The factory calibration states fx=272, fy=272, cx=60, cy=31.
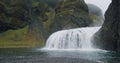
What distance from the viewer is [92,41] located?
5059 inches

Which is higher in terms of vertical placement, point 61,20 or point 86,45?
point 61,20

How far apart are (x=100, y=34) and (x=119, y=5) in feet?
60.5

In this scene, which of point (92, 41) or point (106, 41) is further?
point (92, 41)

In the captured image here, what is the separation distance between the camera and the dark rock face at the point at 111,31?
112m

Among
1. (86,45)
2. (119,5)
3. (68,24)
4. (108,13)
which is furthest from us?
(68,24)

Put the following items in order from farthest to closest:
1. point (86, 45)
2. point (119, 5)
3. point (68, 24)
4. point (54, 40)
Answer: point (68, 24)
point (54, 40)
point (86, 45)
point (119, 5)

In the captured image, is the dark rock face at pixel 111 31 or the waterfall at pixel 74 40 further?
the waterfall at pixel 74 40

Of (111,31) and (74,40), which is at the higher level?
(111,31)

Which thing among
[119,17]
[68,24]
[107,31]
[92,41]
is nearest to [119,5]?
[119,17]

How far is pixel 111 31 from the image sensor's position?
380ft

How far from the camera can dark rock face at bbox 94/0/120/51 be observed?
111613 millimetres

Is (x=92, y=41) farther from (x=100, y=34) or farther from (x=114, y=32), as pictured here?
(x=114, y=32)

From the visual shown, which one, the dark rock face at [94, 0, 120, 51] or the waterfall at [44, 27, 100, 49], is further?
the waterfall at [44, 27, 100, 49]

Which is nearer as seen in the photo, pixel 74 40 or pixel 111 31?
pixel 111 31
